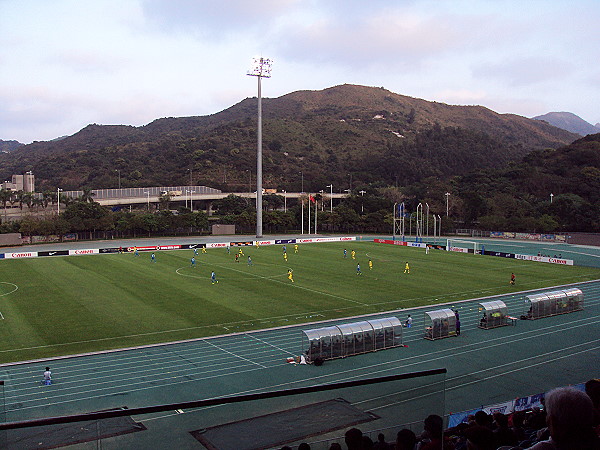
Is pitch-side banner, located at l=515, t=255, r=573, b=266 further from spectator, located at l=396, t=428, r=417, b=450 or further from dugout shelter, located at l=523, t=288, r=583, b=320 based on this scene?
spectator, located at l=396, t=428, r=417, b=450

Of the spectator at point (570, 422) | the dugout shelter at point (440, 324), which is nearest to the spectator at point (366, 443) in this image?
the spectator at point (570, 422)

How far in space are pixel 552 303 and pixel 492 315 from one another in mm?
5624

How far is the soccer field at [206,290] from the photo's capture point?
30344mm

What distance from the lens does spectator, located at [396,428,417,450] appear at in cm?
515

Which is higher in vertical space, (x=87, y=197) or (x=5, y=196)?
(x=5, y=196)

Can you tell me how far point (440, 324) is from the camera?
28.9 m

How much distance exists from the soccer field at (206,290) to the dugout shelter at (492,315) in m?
6.81

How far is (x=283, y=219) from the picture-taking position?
10550 cm

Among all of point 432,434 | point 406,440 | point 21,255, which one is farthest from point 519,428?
point 21,255

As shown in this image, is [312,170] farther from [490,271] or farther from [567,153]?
[490,271]

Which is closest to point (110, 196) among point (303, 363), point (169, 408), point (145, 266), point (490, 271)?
point (145, 266)

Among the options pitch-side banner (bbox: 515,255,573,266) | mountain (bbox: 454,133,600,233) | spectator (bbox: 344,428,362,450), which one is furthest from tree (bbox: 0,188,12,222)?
spectator (bbox: 344,428,362,450)

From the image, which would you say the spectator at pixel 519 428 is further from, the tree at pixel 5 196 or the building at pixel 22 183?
the building at pixel 22 183

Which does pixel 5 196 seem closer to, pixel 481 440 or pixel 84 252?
pixel 84 252
